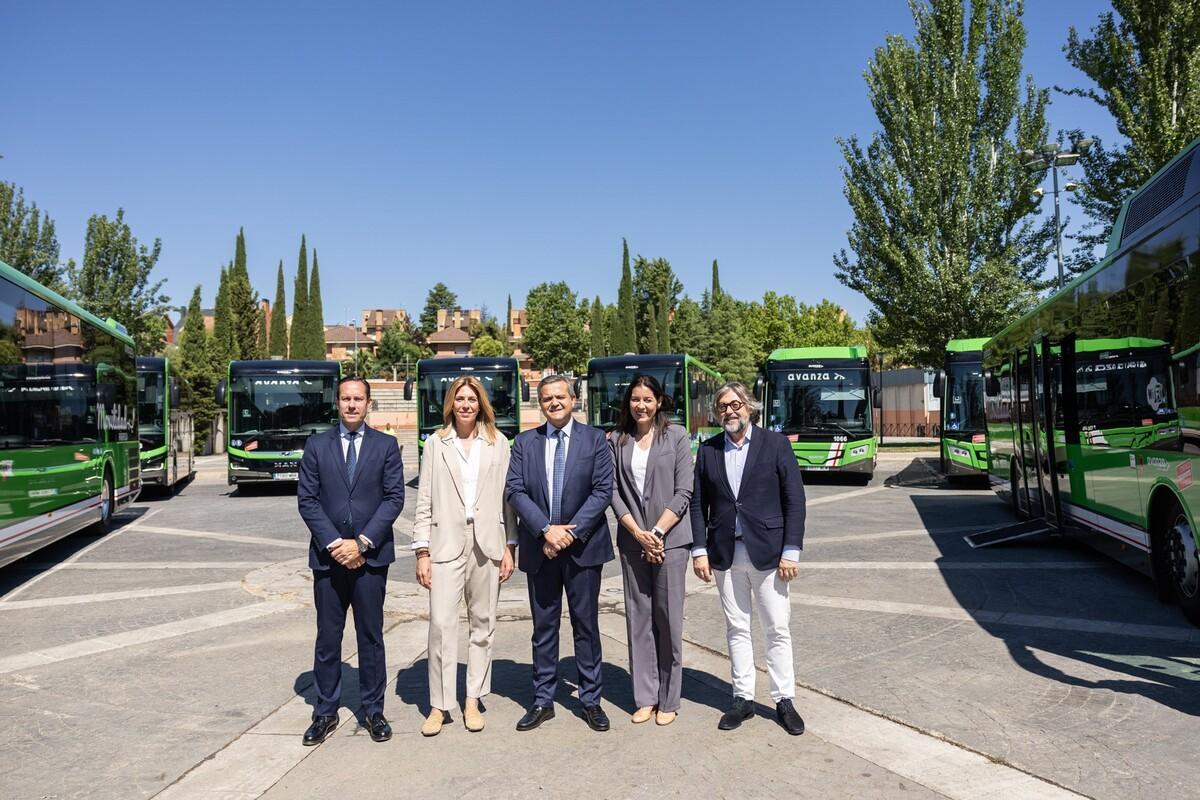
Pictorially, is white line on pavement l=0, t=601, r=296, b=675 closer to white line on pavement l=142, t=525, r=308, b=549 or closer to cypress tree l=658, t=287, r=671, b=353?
white line on pavement l=142, t=525, r=308, b=549

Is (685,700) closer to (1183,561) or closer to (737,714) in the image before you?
(737,714)

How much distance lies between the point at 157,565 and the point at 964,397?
15.7 m

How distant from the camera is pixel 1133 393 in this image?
800cm

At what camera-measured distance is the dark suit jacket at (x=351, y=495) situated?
487 centimetres

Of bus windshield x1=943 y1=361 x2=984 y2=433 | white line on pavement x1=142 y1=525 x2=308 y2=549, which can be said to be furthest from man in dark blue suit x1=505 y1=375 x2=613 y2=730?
bus windshield x1=943 y1=361 x2=984 y2=433

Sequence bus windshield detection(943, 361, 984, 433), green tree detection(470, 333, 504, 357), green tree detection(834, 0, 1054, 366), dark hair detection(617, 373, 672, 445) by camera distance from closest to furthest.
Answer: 1. dark hair detection(617, 373, 672, 445)
2. bus windshield detection(943, 361, 984, 433)
3. green tree detection(834, 0, 1054, 366)
4. green tree detection(470, 333, 504, 357)

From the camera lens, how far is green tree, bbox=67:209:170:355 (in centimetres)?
3466

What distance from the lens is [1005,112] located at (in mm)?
29469

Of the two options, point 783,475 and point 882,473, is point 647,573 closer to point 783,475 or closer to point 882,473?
point 783,475

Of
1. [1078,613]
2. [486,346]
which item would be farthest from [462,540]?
[486,346]

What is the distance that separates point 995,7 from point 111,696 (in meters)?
31.8

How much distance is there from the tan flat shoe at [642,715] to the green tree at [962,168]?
27.3 m

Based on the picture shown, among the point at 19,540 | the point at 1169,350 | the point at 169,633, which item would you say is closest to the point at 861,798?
the point at 1169,350

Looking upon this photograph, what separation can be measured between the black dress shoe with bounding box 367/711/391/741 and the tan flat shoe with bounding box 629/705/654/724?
1.29 metres
